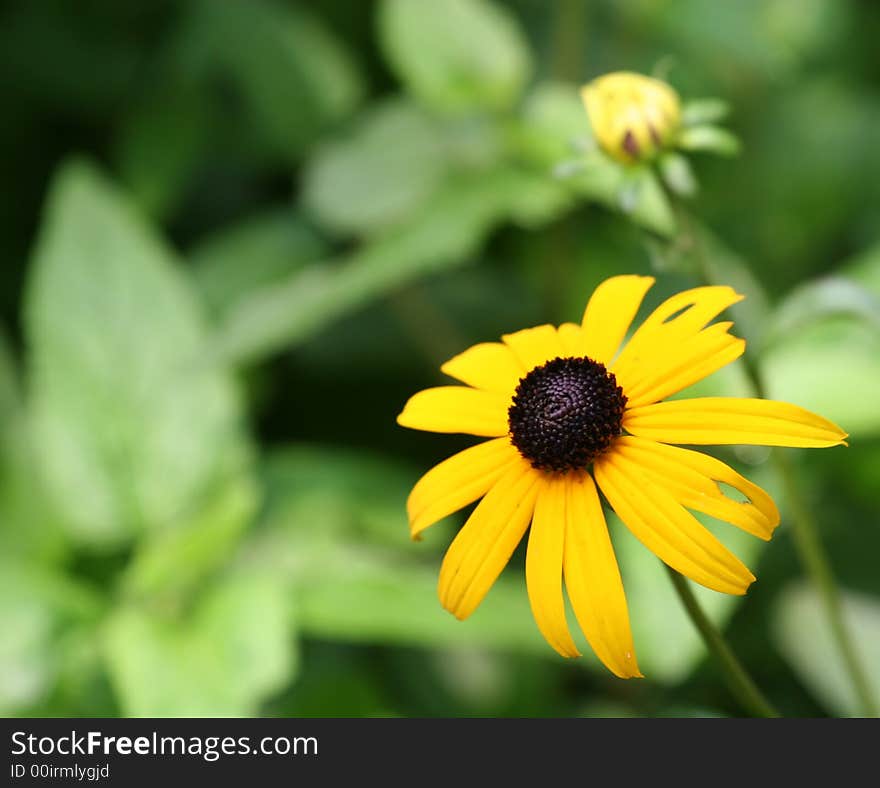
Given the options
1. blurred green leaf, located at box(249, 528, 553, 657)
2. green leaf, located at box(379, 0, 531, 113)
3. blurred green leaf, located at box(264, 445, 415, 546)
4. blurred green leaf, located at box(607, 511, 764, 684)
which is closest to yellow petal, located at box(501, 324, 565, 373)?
blurred green leaf, located at box(607, 511, 764, 684)

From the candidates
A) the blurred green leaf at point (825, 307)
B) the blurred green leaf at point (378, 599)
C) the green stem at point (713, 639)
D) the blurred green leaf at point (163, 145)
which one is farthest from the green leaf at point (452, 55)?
the green stem at point (713, 639)

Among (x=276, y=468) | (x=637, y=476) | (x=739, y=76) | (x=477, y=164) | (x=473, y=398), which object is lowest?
(x=637, y=476)

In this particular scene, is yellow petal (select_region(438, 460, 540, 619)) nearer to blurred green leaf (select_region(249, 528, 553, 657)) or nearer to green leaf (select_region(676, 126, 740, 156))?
green leaf (select_region(676, 126, 740, 156))

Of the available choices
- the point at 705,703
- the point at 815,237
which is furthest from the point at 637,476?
the point at 815,237

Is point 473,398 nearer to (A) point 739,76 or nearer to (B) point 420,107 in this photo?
(B) point 420,107

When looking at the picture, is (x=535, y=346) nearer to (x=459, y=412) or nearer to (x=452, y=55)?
(x=459, y=412)

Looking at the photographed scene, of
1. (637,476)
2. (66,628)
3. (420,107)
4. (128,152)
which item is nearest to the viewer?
(637,476)

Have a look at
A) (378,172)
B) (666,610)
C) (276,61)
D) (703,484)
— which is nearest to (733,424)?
(703,484)
